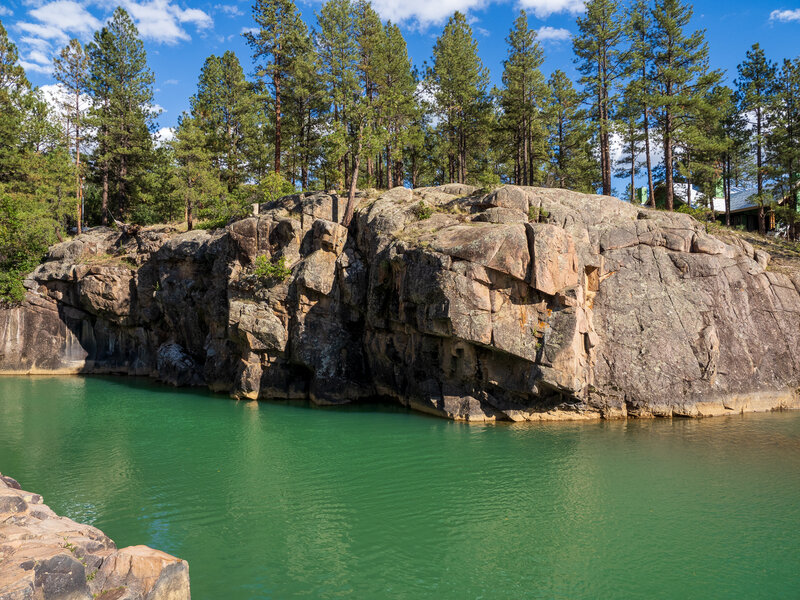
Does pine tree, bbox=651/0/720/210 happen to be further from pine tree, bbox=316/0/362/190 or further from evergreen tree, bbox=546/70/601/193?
pine tree, bbox=316/0/362/190

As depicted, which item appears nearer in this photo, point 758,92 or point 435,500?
point 435,500

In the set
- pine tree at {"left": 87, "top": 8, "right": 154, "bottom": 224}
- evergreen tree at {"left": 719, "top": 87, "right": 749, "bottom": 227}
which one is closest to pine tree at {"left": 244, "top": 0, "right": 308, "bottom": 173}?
pine tree at {"left": 87, "top": 8, "right": 154, "bottom": 224}

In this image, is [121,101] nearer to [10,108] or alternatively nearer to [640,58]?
[10,108]

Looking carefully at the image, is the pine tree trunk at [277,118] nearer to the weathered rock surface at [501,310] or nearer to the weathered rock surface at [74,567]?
the weathered rock surface at [501,310]

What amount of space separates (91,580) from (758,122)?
167 feet

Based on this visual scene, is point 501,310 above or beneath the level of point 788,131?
beneath

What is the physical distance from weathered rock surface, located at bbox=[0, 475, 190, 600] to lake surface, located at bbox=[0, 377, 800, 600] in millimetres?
1756

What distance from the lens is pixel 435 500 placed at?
15.5m

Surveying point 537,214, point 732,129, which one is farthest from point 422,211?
point 732,129

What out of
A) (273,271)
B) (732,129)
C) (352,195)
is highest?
(732,129)

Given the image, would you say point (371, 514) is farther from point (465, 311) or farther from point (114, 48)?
point (114, 48)

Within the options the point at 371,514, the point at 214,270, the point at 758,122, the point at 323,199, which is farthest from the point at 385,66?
the point at 371,514

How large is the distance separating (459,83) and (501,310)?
26049 millimetres

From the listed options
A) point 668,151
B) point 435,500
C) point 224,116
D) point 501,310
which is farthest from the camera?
point 224,116
